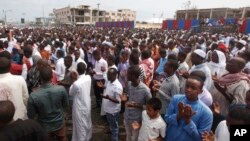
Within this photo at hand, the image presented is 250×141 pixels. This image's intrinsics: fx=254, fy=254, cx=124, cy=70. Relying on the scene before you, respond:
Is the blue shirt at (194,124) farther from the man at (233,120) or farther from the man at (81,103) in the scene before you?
the man at (81,103)

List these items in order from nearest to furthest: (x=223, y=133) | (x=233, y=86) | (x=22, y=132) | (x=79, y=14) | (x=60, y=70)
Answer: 1. (x=223, y=133)
2. (x=22, y=132)
3. (x=233, y=86)
4. (x=60, y=70)
5. (x=79, y=14)

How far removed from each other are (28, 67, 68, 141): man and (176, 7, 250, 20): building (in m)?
55.7

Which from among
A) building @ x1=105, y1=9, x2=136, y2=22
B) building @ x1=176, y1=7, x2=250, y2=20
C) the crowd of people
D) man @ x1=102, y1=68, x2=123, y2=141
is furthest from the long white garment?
building @ x1=105, y1=9, x2=136, y2=22

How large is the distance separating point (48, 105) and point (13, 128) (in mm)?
1270

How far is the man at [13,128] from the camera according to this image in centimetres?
266

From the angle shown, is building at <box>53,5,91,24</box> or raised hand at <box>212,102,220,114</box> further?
building at <box>53,5,91,24</box>

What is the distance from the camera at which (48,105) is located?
3.96 meters

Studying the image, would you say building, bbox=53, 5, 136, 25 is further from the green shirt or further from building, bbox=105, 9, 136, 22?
the green shirt

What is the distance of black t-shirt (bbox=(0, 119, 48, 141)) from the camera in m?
2.66

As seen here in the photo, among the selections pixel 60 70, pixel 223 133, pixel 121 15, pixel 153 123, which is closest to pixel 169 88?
pixel 153 123

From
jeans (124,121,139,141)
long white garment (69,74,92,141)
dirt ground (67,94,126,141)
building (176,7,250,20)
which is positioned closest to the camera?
jeans (124,121,139,141)

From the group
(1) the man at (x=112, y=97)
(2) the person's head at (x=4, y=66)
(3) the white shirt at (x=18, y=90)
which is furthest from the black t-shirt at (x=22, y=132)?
(1) the man at (x=112, y=97)

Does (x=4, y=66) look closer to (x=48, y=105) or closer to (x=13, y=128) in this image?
(x=48, y=105)

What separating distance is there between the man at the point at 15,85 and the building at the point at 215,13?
2201 inches
